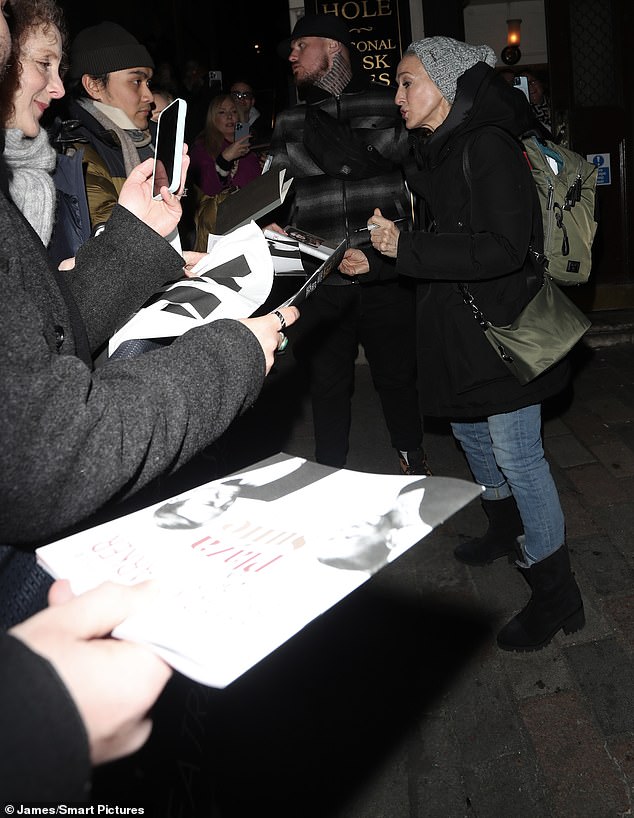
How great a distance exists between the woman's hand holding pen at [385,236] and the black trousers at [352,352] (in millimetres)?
920

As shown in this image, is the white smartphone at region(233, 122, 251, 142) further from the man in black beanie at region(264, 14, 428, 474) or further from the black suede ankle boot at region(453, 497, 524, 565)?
the black suede ankle boot at region(453, 497, 524, 565)

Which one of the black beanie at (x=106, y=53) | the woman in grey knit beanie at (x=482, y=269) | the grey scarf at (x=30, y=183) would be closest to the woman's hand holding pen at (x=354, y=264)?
the woman in grey knit beanie at (x=482, y=269)

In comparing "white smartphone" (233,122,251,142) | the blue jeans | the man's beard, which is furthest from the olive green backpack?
"white smartphone" (233,122,251,142)

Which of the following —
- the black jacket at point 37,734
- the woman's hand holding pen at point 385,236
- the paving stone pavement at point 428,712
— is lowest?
the paving stone pavement at point 428,712

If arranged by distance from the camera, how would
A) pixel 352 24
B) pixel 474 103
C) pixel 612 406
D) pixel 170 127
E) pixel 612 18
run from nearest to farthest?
pixel 170 127
pixel 474 103
pixel 612 406
pixel 352 24
pixel 612 18

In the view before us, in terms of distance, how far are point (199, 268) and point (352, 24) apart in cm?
517

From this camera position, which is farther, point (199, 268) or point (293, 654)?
point (293, 654)

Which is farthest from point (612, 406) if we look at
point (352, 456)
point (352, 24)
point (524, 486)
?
point (352, 24)

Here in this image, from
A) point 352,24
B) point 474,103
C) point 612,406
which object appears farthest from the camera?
point 352,24

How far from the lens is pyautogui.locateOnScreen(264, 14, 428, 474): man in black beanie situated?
350cm

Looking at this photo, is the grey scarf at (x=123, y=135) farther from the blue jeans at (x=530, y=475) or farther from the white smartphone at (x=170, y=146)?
the blue jeans at (x=530, y=475)

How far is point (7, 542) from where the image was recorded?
96 centimetres

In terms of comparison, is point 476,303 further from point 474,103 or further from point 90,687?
point 90,687

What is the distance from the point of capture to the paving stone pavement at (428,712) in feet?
6.51
